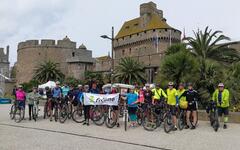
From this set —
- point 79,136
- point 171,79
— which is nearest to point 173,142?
point 79,136

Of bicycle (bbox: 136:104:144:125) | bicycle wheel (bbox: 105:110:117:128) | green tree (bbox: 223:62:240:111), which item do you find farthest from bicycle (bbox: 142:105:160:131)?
green tree (bbox: 223:62:240:111)

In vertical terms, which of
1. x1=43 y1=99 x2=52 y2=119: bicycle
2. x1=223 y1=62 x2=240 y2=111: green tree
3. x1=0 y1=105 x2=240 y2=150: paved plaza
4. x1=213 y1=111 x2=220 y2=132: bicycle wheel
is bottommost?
x1=0 y1=105 x2=240 y2=150: paved plaza

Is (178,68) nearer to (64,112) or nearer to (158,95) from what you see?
(158,95)

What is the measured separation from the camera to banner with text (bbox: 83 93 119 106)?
13.5m

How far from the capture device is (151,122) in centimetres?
1233

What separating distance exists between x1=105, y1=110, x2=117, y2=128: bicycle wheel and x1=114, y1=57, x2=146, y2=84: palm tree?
99.4 feet

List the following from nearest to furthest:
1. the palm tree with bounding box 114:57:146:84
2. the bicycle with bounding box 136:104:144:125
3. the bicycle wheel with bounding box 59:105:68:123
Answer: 1. the bicycle with bounding box 136:104:144:125
2. the bicycle wheel with bounding box 59:105:68:123
3. the palm tree with bounding box 114:57:146:84

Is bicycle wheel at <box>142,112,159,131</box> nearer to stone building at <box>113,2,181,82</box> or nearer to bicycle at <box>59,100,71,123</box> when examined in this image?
bicycle at <box>59,100,71,123</box>

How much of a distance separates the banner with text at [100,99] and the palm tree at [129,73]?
29797 millimetres

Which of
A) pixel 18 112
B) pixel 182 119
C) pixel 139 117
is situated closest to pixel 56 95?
pixel 18 112

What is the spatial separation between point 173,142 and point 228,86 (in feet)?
28.6

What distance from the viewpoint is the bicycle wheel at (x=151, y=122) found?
1226 cm

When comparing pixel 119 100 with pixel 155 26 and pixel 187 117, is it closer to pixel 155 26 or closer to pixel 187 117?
pixel 187 117

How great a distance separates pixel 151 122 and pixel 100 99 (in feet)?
8.76
